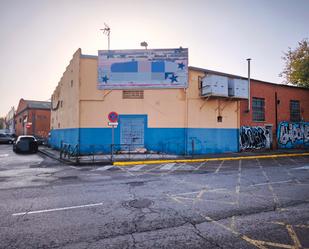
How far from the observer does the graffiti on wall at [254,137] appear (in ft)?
67.3

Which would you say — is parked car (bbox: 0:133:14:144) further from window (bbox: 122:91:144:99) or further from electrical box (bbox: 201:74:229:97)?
electrical box (bbox: 201:74:229:97)

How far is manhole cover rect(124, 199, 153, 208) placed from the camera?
5.72 m

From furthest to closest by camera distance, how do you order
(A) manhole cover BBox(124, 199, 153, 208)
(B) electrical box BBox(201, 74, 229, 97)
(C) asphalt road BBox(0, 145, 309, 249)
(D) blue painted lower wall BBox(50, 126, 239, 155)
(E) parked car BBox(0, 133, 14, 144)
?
(E) parked car BBox(0, 133, 14, 144) → (B) electrical box BBox(201, 74, 229, 97) → (D) blue painted lower wall BBox(50, 126, 239, 155) → (A) manhole cover BBox(124, 199, 153, 208) → (C) asphalt road BBox(0, 145, 309, 249)

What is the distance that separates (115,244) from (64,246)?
0.80 meters

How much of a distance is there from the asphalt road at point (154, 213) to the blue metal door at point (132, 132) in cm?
857

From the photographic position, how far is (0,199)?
6219mm

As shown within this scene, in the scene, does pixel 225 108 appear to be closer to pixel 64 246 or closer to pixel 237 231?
pixel 237 231

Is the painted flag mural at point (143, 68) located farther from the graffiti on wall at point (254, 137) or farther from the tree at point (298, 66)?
the tree at point (298, 66)

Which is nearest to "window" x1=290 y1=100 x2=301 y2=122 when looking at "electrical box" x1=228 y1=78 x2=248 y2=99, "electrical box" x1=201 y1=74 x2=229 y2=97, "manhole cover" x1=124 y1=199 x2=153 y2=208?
"electrical box" x1=228 y1=78 x2=248 y2=99

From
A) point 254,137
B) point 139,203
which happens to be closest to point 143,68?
point 254,137

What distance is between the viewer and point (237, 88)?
1880 cm

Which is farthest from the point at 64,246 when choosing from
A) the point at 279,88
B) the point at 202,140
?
the point at 279,88

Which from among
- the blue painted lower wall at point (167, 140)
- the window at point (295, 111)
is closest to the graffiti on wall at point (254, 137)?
the blue painted lower wall at point (167, 140)

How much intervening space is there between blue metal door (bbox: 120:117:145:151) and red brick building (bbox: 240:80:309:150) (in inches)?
372
